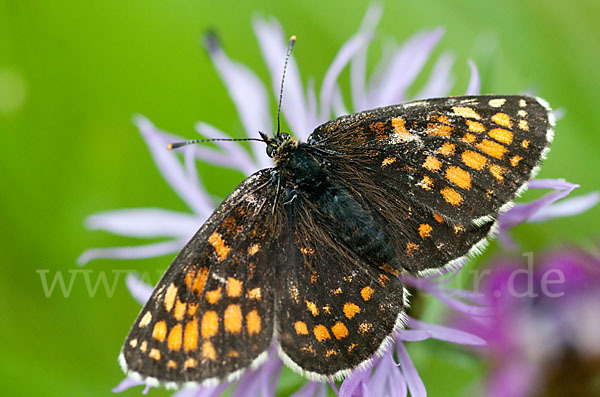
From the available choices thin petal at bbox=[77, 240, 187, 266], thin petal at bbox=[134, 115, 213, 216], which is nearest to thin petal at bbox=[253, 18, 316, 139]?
thin petal at bbox=[134, 115, 213, 216]

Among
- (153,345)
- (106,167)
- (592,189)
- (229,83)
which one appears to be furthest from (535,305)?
(106,167)

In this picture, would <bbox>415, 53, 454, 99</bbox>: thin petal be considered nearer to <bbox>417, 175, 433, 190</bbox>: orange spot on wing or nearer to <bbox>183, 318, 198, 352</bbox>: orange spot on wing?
<bbox>417, 175, 433, 190</bbox>: orange spot on wing

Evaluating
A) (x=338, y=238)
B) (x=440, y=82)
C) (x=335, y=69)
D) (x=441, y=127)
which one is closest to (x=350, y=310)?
(x=338, y=238)

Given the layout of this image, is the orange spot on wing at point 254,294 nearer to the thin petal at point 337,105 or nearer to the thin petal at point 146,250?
the thin petal at point 146,250

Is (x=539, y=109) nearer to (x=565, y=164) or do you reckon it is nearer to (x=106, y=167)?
(x=565, y=164)

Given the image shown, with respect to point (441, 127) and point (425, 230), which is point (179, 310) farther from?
point (441, 127)

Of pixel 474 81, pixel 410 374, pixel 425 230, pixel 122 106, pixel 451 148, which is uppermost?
pixel 122 106
